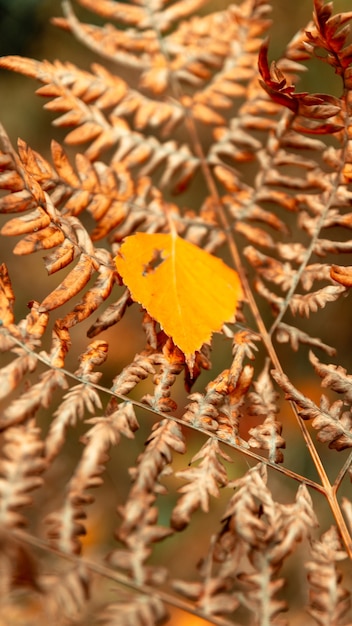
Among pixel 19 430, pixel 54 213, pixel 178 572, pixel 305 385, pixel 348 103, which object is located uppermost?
pixel 348 103

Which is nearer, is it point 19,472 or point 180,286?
point 19,472

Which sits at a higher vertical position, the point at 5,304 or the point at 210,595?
the point at 5,304

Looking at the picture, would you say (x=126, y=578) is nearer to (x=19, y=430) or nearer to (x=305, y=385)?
(x=19, y=430)

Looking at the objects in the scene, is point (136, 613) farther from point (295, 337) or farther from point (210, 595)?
point (295, 337)

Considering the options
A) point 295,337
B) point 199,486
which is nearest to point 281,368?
point 295,337

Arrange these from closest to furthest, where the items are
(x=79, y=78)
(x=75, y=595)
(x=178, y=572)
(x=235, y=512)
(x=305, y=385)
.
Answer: (x=75, y=595) → (x=235, y=512) → (x=79, y=78) → (x=178, y=572) → (x=305, y=385)

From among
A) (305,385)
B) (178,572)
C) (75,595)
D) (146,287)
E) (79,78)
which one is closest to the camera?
(75,595)

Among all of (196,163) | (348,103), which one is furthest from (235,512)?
(196,163)

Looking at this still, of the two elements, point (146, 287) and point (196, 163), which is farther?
point (196, 163)
